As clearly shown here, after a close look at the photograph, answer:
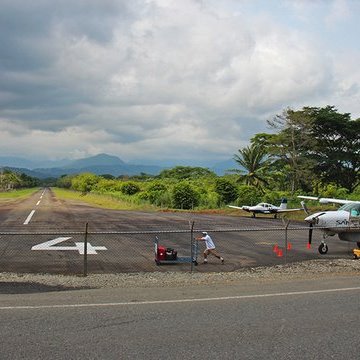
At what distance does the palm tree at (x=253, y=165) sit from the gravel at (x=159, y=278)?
42.8 metres

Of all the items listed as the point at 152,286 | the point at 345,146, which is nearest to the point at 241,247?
the point at 152,286

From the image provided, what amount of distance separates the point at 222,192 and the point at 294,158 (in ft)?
30.3

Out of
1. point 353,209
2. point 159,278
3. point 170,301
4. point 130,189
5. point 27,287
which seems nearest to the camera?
point 170,301

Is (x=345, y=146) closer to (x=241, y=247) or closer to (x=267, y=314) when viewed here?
(x=241, y=247)

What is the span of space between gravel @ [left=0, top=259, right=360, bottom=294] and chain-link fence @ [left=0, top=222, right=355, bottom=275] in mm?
711

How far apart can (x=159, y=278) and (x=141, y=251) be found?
6.37m

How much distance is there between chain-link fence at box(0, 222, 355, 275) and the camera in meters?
15.3

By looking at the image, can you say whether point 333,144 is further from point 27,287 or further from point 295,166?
point 27,287

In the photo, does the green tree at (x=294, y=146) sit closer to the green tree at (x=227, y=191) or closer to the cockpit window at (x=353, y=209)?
the green tree at (x=227, y=191)

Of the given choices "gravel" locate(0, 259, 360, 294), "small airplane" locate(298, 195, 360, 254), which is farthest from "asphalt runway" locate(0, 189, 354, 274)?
"gravel" locate(0, 259, 360, 294)

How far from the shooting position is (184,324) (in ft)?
25.2

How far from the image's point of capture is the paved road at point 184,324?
6297mm

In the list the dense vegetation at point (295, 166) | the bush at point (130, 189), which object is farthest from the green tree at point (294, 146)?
the bush at point (130, 189)

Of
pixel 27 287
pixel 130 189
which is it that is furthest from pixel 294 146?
pixel 27 287
